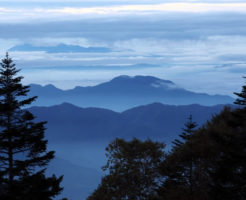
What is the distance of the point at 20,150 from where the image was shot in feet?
87.4

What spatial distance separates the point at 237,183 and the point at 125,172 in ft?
41.2

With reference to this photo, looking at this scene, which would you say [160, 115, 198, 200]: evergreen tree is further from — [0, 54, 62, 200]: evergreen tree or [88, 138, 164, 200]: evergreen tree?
[0, 54, 62, 200]: evergreen tree

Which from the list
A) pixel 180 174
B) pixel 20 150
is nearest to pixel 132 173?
pixel 180 174

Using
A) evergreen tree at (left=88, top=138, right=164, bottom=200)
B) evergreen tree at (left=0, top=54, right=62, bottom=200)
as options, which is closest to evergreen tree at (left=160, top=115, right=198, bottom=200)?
evergreen tree at (left=88, top=138, right=164, bottom=200)

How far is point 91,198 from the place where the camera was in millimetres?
39594

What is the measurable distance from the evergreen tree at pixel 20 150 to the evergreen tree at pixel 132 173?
12.4 m

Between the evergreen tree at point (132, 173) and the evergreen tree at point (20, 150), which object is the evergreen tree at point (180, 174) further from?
the evergreen tree at point (20, 150)

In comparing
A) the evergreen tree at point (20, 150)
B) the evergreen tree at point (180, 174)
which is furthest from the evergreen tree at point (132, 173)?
the evergreen tree at point (20, 150)

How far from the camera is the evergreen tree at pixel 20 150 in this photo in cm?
2584

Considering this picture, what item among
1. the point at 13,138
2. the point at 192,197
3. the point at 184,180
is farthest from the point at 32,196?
the point at 184,180

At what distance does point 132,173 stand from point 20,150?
1500 centimetres

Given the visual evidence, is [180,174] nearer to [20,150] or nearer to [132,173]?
[132,173]

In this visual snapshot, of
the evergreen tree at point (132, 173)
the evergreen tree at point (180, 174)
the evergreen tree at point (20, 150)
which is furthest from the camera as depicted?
A: the evergreen tree at point (132, 173)

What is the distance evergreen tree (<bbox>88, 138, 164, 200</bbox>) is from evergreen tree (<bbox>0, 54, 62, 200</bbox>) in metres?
12.4
